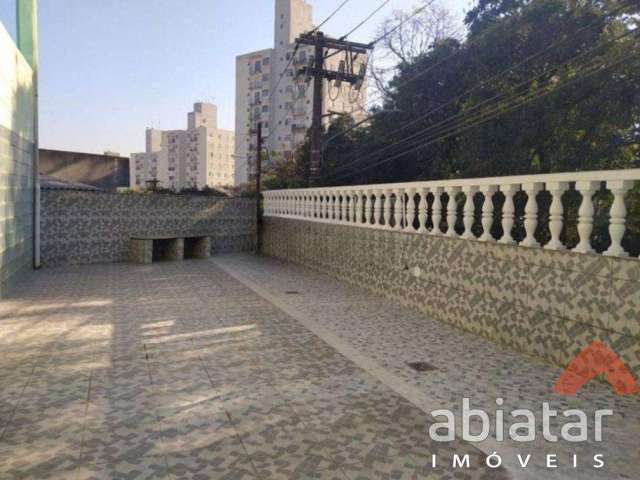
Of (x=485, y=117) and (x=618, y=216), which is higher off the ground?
(x=485, y=117)

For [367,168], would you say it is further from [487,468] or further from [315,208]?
[487,468]

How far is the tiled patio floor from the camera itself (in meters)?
2.65

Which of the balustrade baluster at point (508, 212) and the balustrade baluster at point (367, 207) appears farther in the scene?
Answer: the balustrade baluster at point (367, 207)

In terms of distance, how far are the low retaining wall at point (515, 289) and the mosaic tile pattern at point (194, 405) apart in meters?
1.75

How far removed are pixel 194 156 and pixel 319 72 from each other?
71.0m

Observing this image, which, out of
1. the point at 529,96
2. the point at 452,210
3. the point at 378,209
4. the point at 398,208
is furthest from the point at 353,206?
the point at 529,96

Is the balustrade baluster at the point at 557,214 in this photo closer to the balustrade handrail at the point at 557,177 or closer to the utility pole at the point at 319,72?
the balustrade handrail at the point at 557,177

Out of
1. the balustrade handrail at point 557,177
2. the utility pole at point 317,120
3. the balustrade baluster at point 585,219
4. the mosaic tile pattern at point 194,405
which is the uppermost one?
the utility pole at point 317,120

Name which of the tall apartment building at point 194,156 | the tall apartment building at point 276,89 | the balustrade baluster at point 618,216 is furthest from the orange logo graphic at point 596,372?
the tall apartment building at point 194,156

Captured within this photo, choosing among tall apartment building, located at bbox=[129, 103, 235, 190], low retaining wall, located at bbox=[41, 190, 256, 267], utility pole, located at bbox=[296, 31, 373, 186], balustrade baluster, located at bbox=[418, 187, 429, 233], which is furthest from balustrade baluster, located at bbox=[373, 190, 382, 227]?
tall apartment building, located at bbox=[129, 103, 235, 190]

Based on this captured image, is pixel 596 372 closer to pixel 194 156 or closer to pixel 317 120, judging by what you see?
pixel 317 120

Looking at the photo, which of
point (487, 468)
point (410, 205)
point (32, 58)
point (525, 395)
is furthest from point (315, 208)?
point (487, 468)

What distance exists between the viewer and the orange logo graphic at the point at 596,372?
12.3 ft

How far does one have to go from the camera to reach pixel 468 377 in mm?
4113
